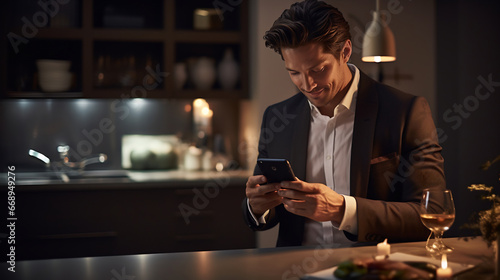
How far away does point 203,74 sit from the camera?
362cm

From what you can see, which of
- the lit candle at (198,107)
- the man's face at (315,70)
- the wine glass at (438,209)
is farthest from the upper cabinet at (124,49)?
the wine glass at (438,209)

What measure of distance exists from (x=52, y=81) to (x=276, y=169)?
98.8 inches

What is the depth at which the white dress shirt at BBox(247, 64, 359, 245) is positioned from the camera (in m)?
1.74

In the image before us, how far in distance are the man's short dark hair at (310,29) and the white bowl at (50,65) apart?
7.11 feet

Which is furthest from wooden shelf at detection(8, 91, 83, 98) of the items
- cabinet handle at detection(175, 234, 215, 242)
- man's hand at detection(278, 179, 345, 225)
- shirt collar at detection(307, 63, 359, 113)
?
man's hand at detection(278, 179, 345, 225)

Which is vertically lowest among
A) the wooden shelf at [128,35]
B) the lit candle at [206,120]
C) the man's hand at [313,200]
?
the man's hand at [313,200]

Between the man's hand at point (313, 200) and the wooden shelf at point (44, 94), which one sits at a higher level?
the wooden shelf at point (44, 94)

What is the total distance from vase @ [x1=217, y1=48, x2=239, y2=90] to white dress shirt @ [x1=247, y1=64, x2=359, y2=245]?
6.07 feet

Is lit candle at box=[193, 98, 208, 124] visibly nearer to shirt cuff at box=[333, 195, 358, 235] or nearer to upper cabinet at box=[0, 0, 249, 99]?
upper cabinet at box=[0, 0, 249, 99]

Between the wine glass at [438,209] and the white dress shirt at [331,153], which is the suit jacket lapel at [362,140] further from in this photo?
the wine glass at [438,209]

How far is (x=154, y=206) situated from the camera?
3.12 m

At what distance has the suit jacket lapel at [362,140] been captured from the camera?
169 cm

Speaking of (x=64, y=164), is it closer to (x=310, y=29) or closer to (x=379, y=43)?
(x=379, y=43)

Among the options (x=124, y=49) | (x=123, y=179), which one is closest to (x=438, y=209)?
(x=123, y=179)
